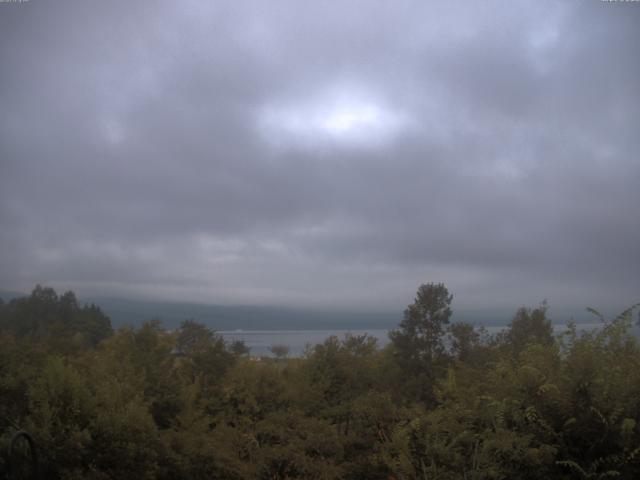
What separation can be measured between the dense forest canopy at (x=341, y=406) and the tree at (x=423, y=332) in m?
0.09

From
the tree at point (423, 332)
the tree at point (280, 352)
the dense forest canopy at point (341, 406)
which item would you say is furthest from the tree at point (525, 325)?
the tree at point (280, 352)

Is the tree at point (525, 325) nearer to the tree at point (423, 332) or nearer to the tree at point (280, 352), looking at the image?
the tree at point (423, 332)

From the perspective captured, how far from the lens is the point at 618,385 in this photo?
753 centimetres

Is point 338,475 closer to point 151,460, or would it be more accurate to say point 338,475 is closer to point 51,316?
point 151,460

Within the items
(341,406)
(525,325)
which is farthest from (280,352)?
(525,325)

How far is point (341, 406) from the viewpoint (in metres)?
21.8

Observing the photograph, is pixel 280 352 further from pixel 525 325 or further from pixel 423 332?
pixel 525 325

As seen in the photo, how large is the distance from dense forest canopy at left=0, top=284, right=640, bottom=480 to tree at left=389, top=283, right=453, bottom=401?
9cm

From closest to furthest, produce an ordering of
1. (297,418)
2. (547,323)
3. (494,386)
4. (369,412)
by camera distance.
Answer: (494,386) < (369,412) < (297,418) < (547,323)

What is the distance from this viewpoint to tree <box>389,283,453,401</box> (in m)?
31.4

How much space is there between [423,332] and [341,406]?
39.7ft

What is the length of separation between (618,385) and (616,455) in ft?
3.26

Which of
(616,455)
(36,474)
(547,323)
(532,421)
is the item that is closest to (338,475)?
(532,421)

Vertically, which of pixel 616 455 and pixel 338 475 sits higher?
pixel 616 455
